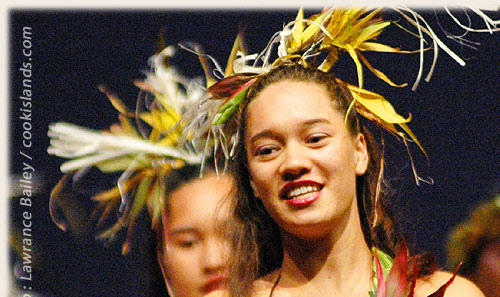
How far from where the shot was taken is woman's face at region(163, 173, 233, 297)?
252cm

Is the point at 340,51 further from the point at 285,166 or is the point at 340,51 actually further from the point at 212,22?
the point at 212,22

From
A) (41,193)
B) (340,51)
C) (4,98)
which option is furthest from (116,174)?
(340,51)

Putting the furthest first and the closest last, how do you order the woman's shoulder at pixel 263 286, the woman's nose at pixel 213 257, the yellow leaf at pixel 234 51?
the yellow leaf at pixel 234 51 < the woman's nose at pixel 213 257 < the woman's shoulder at pixel 263 286

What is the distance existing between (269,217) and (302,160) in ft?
1.09

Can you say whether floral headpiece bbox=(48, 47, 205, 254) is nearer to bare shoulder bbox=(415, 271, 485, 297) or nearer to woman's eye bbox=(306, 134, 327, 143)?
woman's eye bbox=(306, 134, 327, 143)

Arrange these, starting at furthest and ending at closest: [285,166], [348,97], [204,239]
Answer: [204,239]
[348,97]
[285,166]

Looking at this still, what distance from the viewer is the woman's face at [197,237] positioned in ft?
8.28

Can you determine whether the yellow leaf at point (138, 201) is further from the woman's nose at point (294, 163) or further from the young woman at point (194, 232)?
the woman's nose at point (294, 163)

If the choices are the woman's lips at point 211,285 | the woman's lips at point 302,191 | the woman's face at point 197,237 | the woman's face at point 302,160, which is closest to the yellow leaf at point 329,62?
the woman's face at point 302,160

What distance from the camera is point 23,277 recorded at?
8.57ft

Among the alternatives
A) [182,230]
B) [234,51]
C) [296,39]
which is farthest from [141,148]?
[296,39]

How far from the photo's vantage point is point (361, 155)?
2135 millimetres

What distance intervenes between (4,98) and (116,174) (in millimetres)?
408

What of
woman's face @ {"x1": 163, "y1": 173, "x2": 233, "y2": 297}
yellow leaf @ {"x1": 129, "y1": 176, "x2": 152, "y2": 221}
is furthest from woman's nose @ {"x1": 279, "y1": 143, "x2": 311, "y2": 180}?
yellow leaf @ {"x1": 129, "y1": 176, "x2": 152, "y2": 221}
